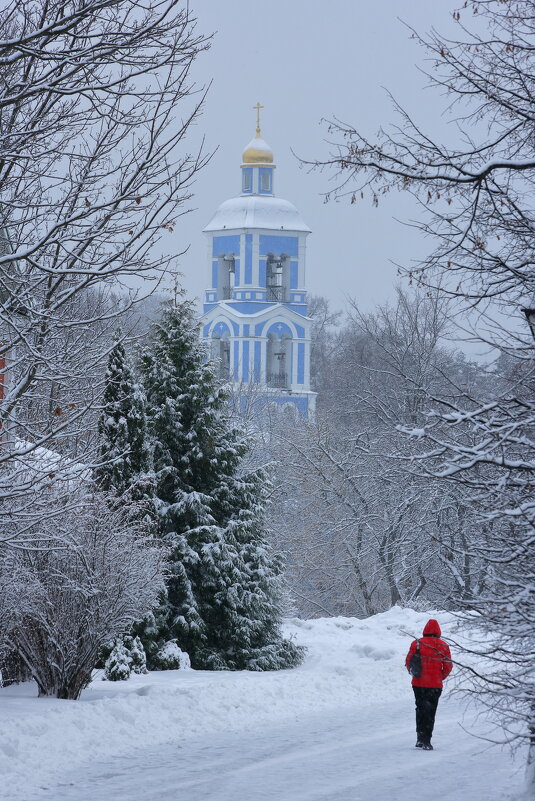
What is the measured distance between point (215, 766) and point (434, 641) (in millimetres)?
2657

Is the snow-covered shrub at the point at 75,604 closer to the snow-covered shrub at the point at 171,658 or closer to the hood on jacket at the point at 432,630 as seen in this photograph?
the hood on jacket at the point at 432,630

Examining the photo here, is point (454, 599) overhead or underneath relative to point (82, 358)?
underneath

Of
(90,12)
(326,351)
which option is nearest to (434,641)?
(90,12)

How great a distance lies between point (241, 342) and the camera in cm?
7081

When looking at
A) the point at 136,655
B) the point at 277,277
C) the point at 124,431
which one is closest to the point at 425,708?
the point at 136,655

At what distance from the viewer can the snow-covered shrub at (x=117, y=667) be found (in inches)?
697

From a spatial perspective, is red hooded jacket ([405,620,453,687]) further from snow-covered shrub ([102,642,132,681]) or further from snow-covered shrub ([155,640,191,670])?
snow-covered shrub ([155,640,191,670])

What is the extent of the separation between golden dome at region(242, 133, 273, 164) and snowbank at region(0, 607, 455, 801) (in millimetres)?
55538

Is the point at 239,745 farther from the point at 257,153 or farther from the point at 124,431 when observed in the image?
the point at 257,153

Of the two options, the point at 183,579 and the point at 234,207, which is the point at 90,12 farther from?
the point at 234,207

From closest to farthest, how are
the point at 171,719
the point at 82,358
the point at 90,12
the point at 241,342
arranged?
the point at 90,12 < the point at 82,358 < the point at 171,719 < the point at 241,342

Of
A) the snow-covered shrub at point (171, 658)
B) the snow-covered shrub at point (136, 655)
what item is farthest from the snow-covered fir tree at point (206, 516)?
the snow-covered shrub at point (136, 655)

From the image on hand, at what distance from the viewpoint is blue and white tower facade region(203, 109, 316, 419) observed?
70.4 meters

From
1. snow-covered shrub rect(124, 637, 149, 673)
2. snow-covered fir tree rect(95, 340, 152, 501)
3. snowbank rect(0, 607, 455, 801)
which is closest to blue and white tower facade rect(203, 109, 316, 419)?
snow-covered fir tree rect(95, 340, 152, 501)
